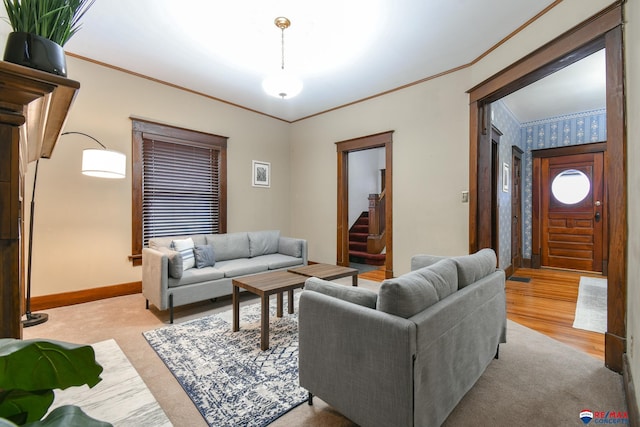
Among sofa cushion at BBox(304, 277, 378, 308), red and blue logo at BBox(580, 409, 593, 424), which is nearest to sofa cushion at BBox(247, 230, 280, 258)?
sofa cushion at BBox(304, 277, 378, 308)

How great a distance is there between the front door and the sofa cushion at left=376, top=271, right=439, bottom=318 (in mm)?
5361

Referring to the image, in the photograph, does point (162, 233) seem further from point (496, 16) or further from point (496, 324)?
point (496, 16)

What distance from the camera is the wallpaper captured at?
4473mm

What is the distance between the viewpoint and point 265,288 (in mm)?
2426

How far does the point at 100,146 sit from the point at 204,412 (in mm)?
3446

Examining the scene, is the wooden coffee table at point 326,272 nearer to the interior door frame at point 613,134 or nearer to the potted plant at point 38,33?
the interior door frame at point 613,134

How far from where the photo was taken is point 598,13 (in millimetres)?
2082

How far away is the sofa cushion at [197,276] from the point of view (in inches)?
115

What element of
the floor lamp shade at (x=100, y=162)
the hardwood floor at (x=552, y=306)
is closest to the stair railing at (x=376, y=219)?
the hardwood floor at (x=552, y=306)

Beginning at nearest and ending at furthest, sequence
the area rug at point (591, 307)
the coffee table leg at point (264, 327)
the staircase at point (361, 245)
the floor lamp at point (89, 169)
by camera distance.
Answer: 1. the coffee table leg at point (264, 327)
2. the area rug at point (591, 307)
3. the floor lamp at point (89, 169)
4. the staircase at point (361, 245)

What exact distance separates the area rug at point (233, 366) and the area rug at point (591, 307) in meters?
2.74

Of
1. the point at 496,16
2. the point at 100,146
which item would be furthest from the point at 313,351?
the point at 100,146

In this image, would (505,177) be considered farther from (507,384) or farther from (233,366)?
(233,366)

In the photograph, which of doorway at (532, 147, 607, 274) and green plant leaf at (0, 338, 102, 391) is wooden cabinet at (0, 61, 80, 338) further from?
doorway at (532, 147, 607, 274)
